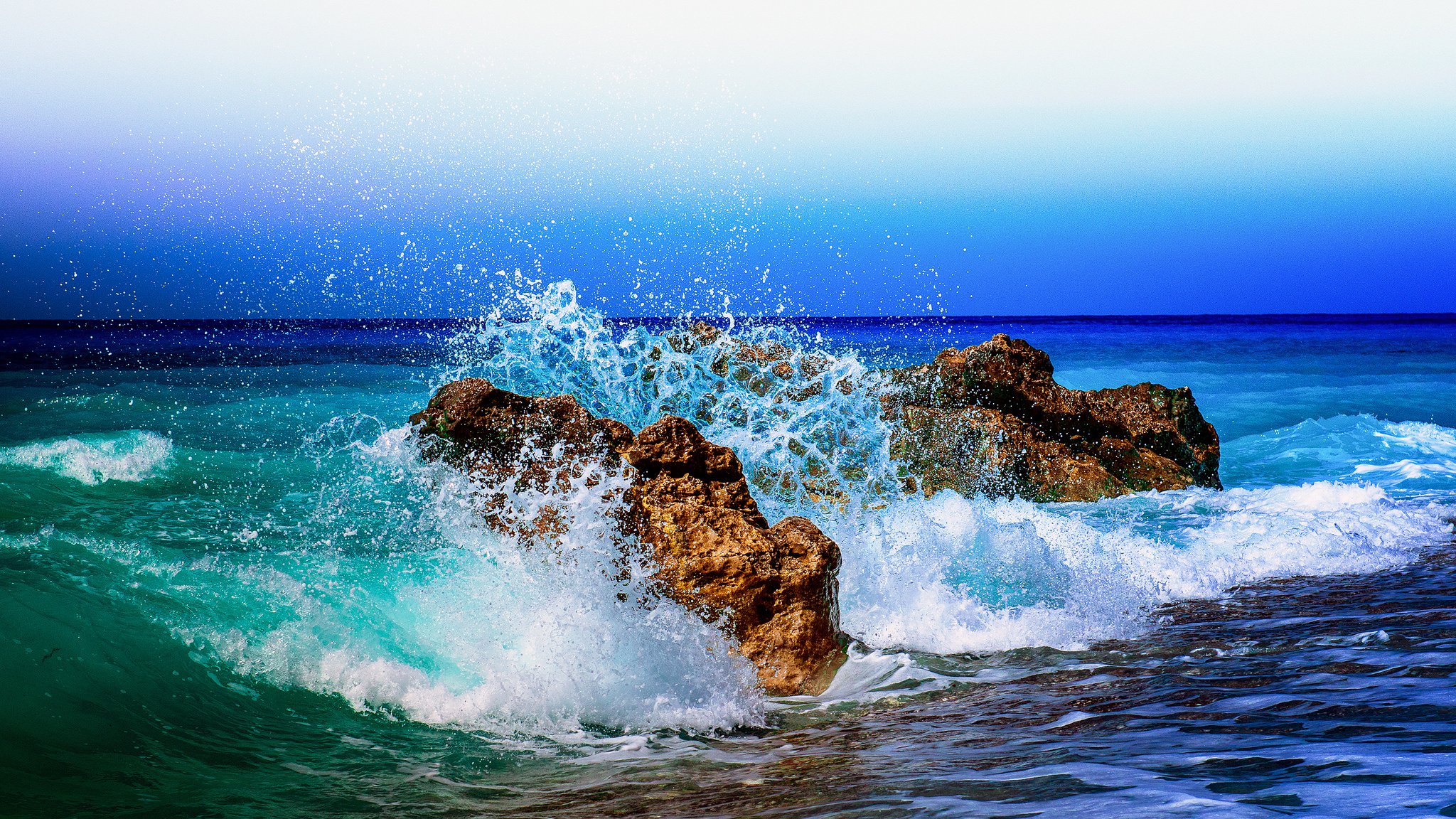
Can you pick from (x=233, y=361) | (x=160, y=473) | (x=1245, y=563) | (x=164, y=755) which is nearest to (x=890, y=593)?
(x=1245, y=563)

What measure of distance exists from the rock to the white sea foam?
260 inches

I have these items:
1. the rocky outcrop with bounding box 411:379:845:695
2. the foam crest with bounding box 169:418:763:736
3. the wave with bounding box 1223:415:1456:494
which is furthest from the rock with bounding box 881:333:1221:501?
the foam crest with bounding box 169:418:763:736

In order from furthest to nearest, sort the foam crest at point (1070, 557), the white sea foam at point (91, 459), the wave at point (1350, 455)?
the wave at point (1350, 455), the white sea foam at point (91, 459), the foam crest at point (1070, 557)

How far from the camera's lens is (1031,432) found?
27.3ft

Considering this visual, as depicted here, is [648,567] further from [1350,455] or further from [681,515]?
[1350,455]

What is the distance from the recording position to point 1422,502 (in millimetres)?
8492

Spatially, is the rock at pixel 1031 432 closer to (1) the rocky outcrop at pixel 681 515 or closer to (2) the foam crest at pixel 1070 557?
(2) the foam crest at pixel 1070 557

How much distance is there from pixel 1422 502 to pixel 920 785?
8025mm

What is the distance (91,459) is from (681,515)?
6669 mm

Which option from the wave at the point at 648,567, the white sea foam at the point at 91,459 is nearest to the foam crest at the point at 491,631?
the wave at the point at 648,567

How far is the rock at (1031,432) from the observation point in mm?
7852

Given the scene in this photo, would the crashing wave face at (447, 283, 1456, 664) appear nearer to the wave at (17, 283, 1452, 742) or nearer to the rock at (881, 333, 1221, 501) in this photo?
the wave at (17, 283, 1452, 742)

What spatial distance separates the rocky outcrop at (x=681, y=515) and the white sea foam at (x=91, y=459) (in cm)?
482

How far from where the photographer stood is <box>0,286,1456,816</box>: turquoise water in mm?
2822
